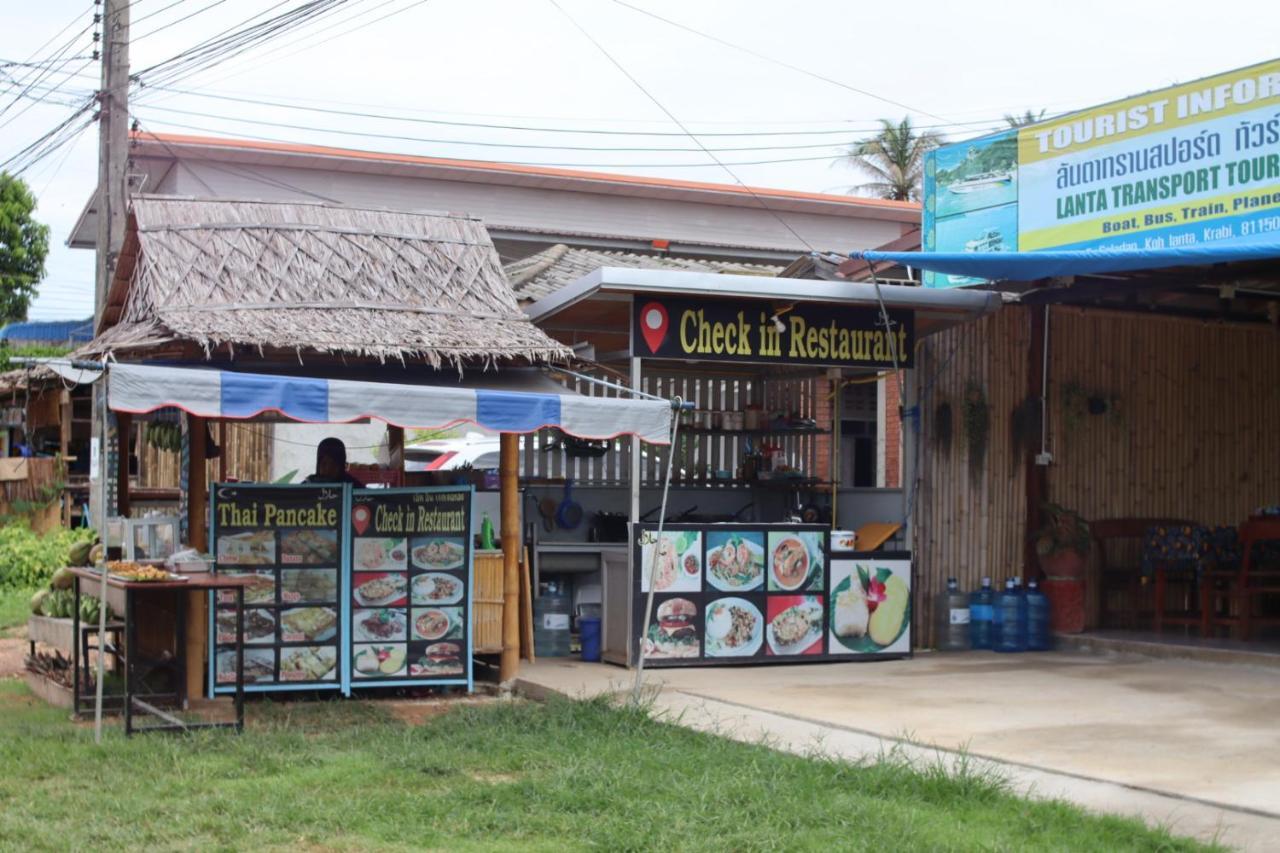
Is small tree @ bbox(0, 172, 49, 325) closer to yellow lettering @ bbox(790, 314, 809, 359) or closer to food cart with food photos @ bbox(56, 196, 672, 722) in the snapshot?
food cart with food photos @ bbox(56, 196, 672, 722)

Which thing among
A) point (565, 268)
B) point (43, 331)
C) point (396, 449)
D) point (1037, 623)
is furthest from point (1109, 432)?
point (43, 331)

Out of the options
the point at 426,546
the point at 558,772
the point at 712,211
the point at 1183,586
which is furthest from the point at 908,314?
the point at 712,211

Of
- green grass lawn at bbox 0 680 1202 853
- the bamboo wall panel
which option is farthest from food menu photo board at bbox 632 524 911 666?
green grass lawn at bbox 0 680 1202 853

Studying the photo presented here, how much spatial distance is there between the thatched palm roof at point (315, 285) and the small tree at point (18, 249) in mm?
22567

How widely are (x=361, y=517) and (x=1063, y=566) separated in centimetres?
669

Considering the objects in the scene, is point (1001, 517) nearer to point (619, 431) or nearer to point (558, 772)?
point (619, 431)

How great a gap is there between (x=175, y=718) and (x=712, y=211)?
19.8m

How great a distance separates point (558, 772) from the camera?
7.16 m

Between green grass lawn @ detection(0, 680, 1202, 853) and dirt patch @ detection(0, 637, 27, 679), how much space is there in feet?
11.8

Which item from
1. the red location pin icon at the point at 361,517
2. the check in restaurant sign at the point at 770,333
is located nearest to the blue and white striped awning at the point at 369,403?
the red location pin icon at the point at 361,517

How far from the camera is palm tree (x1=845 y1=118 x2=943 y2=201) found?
39875mm

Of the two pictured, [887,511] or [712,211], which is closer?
[887,511]

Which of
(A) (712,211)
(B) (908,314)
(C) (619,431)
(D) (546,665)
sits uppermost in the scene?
(A) (712,211)

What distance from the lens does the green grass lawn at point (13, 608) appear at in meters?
14.6
